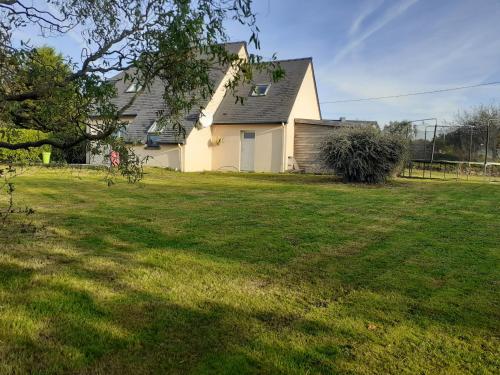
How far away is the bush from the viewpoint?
15727 millimetres

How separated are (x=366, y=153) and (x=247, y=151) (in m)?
8.27

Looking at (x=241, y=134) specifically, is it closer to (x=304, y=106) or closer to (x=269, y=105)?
(x=269, y=105)

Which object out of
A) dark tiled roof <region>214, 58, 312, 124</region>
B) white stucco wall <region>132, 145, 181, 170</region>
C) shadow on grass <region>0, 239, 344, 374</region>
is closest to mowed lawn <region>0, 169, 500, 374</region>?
shadow on grass <region>0, 239, 344, 374</region>

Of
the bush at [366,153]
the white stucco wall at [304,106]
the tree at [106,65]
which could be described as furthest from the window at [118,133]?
the white stucco wall at [304,106]

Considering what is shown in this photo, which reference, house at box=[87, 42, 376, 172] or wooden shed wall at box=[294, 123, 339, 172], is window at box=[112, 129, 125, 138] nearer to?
house at box=[87, 42, 376, 172]

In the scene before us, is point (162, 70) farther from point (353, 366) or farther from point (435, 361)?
point (435, 361)

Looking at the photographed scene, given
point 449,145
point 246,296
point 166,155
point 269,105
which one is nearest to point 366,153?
point 269,105

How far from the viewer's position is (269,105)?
22344 millimetres

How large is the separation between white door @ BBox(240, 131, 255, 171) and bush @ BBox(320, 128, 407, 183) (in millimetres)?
6719

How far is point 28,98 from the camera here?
3.49 m

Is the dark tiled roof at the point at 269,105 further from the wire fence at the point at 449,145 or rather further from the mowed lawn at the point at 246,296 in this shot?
the mowed lawn at the point at 246,296

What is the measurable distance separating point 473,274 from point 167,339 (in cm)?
365

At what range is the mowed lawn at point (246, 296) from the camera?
2.78 metres

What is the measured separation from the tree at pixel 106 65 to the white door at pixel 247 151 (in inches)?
719
